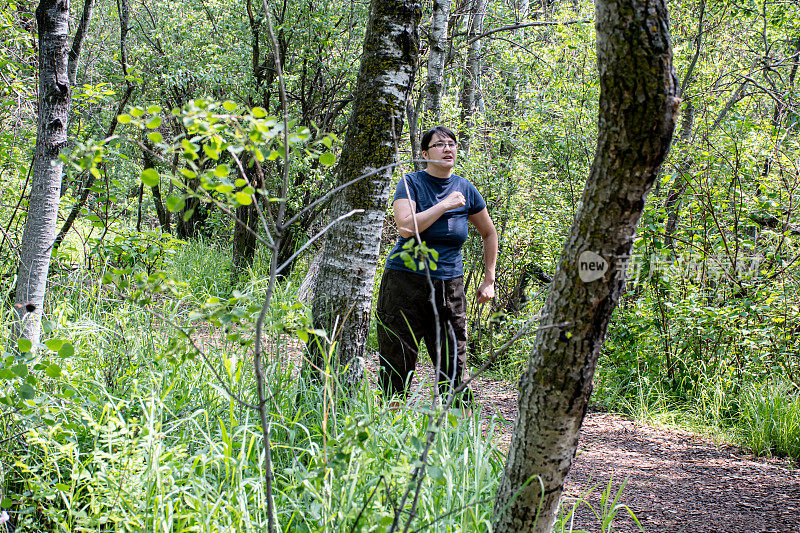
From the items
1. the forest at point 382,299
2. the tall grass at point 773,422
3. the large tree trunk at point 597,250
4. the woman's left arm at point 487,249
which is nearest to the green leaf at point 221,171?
the forest at point 382,299

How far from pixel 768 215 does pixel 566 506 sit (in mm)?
2884

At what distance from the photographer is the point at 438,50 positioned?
6.32 metres

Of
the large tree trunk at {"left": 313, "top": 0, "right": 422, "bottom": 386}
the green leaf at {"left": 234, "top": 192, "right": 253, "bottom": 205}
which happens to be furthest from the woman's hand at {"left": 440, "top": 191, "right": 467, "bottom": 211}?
the green leaf at {"left": 234, "top": 192, "right": 253, "bottom": 205}

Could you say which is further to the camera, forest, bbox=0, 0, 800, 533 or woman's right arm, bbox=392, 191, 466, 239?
woman's right arm, bbox=392, 191, 466, 239

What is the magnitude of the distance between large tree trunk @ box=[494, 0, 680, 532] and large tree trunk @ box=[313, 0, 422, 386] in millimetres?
1591

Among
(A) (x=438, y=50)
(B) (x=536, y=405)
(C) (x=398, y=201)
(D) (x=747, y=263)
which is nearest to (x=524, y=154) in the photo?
(A) (x=438, y=50)

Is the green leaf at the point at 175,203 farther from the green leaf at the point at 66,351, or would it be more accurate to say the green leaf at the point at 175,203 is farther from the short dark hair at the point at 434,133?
the short dark hair at the point at 434,133

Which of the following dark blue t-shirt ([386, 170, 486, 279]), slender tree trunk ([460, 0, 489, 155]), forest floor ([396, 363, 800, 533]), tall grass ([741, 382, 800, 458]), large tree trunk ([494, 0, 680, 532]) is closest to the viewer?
large tree trunk ([494, 0, 680, 532])

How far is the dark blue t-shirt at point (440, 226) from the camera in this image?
331 centimetres

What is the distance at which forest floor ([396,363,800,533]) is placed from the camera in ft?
8.84

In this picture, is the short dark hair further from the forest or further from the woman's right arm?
the woman's right arm

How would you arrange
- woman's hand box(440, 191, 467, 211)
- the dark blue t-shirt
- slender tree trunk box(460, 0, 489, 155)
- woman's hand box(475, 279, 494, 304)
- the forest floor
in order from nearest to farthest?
the forest floor → woman's hand box(440, 191, 467, 211) → the dark blue t-shirt → woman's hand box(475, 279, 494, 304) → slender tree trunk box(460, 0, 489, 155)

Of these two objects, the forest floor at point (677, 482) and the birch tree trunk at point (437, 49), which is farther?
the birch tree trunk at point (437, 49)

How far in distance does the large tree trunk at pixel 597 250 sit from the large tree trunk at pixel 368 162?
5.22 feet
